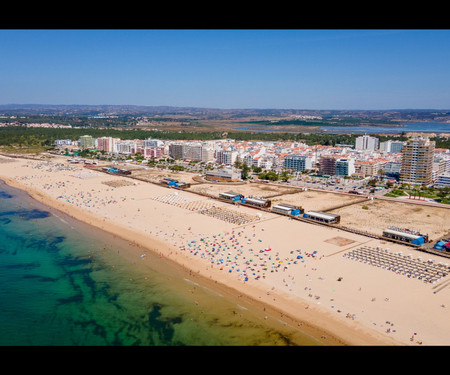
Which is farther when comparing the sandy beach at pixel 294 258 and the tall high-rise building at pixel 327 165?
the tall high-rise building at pixel 327 165

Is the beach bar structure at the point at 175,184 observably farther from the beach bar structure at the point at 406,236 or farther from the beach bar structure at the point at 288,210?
the beach bar structure at the point at 406,236

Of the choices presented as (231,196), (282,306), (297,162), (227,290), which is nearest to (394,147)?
(297,162)

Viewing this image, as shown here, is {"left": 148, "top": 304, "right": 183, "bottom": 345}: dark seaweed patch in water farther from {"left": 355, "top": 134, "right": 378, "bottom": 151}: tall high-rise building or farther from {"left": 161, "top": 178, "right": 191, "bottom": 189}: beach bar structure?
{"left": 355, "top": 134, "right": 378, "bottom": 151}: tall high-rise building

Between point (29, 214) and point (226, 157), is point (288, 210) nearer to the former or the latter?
point (29, 214)

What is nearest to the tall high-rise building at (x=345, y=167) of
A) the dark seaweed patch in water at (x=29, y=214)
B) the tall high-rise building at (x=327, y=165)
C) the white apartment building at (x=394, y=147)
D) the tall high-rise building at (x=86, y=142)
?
the tall high-rise building at (x=327, y=165)
